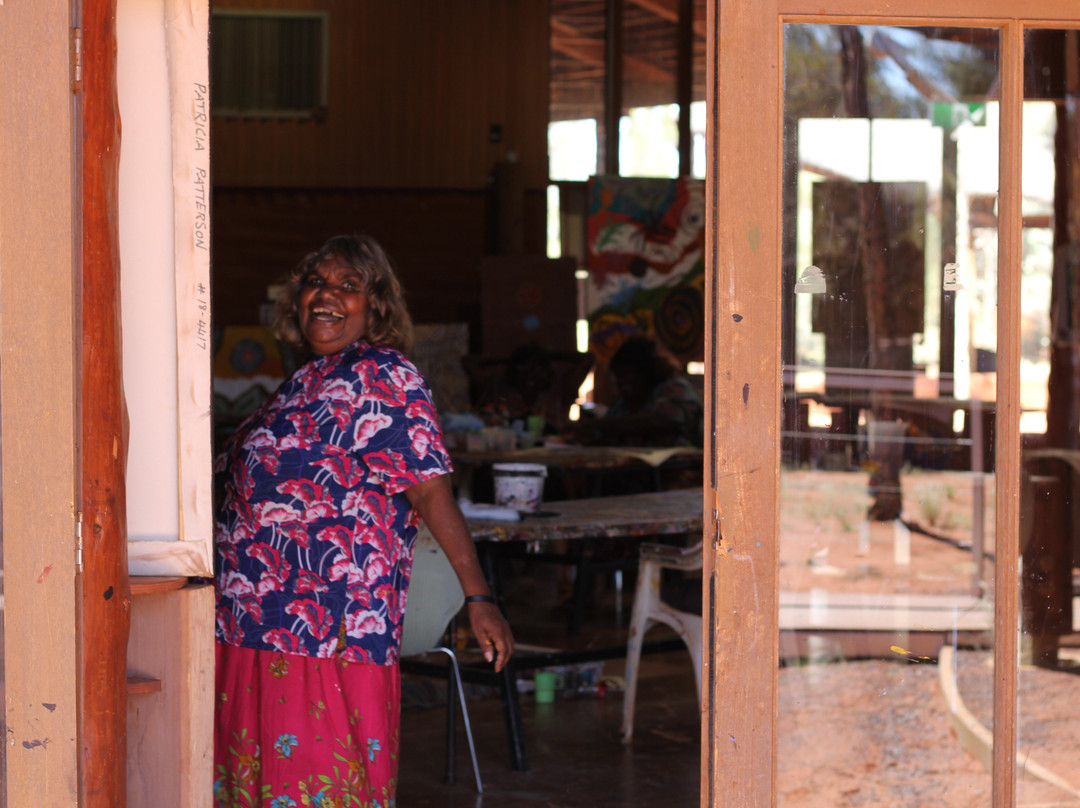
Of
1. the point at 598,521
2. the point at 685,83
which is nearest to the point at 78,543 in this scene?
the point at 598,521

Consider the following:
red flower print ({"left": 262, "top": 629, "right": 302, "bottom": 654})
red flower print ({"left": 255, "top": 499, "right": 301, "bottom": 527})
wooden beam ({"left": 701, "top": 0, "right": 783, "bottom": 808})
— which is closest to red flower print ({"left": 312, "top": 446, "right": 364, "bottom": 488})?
red flower print ({"left": 255, "top": 499, "right": 301, "bottom": 527})

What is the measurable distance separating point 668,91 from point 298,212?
3785mm

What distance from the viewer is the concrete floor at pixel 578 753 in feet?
12.4

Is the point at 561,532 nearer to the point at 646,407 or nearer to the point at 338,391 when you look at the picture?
A: the point at 338,391

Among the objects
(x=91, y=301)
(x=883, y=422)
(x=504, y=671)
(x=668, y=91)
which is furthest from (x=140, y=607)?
(x=668, y=91)

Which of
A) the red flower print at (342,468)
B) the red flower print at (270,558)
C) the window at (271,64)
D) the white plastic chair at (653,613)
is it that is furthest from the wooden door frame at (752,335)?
the window at (271,64)

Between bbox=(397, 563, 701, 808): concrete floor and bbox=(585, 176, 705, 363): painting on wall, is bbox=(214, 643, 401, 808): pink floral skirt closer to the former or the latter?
bbox=(397, 563, 701, 808): concrete floor

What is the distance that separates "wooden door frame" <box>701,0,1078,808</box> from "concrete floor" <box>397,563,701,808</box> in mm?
1875

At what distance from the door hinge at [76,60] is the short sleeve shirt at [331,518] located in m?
0.90

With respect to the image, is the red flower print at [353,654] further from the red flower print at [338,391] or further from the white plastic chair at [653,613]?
the white plastic chair at [653,613]

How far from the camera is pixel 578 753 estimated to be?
421 centimetres

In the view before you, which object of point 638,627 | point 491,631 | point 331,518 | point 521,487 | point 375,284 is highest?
point 375,284

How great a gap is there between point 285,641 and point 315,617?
8cm

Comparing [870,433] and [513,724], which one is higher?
[870,433]
